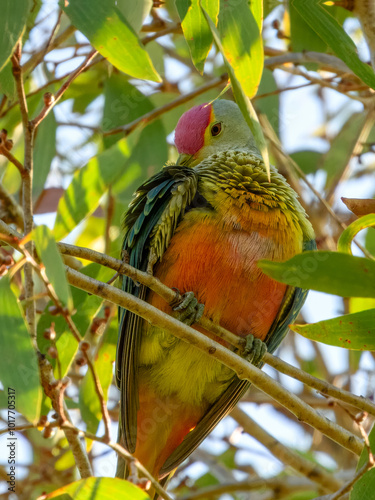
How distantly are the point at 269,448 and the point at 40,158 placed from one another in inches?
65.8

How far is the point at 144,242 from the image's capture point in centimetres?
241

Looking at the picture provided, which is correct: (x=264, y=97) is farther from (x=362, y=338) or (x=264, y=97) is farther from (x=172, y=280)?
(x=362, y=338)

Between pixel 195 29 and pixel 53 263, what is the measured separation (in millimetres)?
851

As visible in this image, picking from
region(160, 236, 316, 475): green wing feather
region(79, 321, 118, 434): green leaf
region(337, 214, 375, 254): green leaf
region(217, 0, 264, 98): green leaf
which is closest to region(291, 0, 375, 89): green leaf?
region(217, 0, 264, 98): green leaf

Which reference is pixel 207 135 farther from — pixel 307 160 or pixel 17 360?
pixel 17 360

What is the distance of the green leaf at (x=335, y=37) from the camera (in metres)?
1.88

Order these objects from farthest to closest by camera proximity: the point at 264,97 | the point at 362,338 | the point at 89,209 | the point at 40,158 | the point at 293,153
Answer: the point at 293,153 → the point at 264,97 → the point at 40,158 → the point at 89,209 → the point at 362,338

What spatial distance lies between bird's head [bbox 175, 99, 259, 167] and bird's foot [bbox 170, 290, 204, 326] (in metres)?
0.90

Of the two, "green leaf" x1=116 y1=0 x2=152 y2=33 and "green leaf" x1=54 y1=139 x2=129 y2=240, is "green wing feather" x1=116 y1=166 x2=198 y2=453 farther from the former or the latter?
"green leaf" x1=116 y1=0 x2=152 y2=33

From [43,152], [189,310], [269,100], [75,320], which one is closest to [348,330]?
[189,310]

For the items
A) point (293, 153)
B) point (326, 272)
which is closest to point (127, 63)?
point (326, 272)

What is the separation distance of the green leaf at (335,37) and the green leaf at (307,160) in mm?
1894

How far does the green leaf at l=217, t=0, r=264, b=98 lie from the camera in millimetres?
1753

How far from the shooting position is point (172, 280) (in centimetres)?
236
